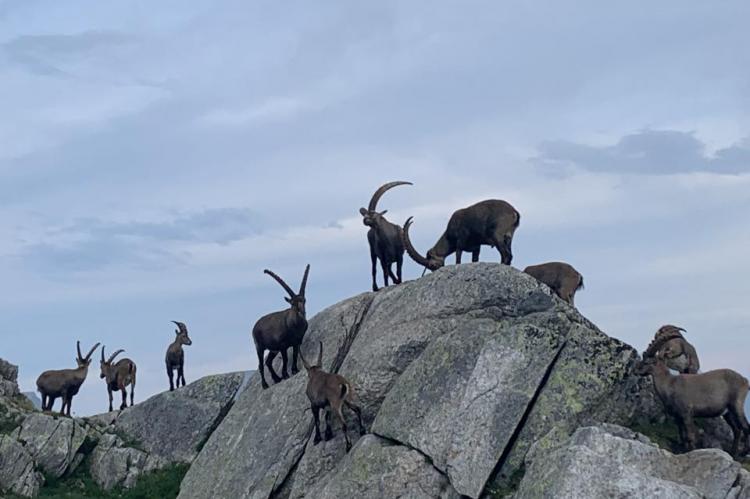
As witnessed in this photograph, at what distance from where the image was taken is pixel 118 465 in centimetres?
3259

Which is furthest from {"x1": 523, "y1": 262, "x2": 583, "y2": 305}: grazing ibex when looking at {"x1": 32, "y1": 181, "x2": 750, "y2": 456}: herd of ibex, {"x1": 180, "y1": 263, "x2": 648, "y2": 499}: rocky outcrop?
{"x1": 180, "y1": 263, "x2": 648, "y2": 499}: rocky outcrop

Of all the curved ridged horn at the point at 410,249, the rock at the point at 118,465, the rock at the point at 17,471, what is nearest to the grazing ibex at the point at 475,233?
the curved ridged horn at the point at 410,249

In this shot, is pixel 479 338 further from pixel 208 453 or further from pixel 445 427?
pixel 208 453

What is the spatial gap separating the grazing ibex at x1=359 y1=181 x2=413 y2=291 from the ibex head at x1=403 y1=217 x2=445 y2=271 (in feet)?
0.60

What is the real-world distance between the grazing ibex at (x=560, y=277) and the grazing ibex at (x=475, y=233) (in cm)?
90

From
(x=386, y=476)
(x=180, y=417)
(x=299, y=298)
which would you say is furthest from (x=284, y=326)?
(x=180, y=417)

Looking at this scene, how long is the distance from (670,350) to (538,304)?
363cm

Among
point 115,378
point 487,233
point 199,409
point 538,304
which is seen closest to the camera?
point 538,304

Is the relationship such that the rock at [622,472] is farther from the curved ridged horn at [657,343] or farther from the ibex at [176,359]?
the ibex at [176,359]

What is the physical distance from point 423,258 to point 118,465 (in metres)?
12.6

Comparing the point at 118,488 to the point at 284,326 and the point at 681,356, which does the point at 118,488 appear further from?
the point at 681,356

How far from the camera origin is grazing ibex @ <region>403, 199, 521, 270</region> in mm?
27250

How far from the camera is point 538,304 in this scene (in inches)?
933

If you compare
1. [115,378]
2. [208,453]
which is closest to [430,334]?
[208,453]
